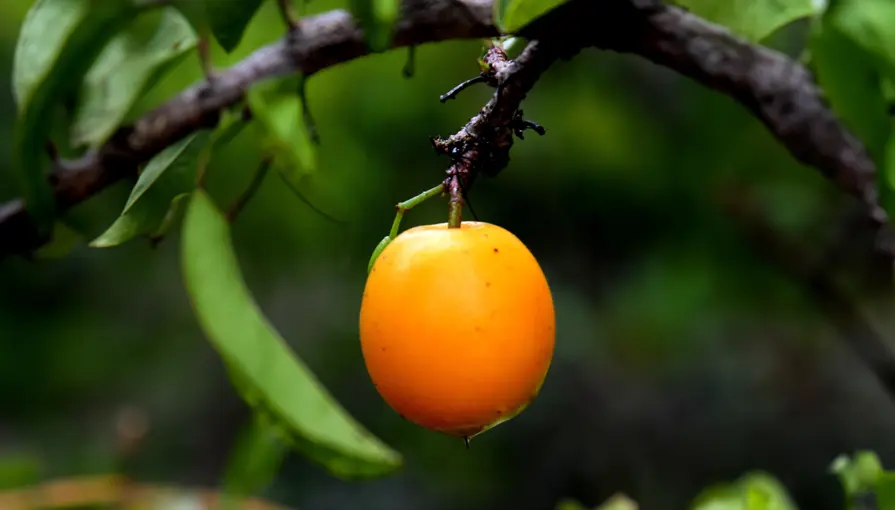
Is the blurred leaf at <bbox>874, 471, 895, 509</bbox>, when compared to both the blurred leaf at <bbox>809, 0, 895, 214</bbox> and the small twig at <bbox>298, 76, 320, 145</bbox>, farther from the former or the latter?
the small twig at <bbox>298, 76, 320, 145</bbox>

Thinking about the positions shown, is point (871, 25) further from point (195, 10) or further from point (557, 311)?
point (557, 311)

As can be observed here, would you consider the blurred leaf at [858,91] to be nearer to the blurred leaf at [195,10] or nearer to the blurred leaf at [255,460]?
the blurred leaf at [195,10]

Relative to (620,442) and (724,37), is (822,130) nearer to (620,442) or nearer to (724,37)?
(724,37)

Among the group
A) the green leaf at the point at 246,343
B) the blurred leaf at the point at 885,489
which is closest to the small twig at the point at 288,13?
the green leaf at the point at 246,343

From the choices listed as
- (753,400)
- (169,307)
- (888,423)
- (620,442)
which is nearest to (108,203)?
(169,307)

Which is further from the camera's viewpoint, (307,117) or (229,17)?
(307,117)

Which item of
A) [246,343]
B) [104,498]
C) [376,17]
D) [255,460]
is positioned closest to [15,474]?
[104,498]

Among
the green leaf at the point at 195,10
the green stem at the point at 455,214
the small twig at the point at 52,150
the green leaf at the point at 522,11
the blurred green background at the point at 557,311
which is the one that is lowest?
the blurred green background at the point at 557,311
